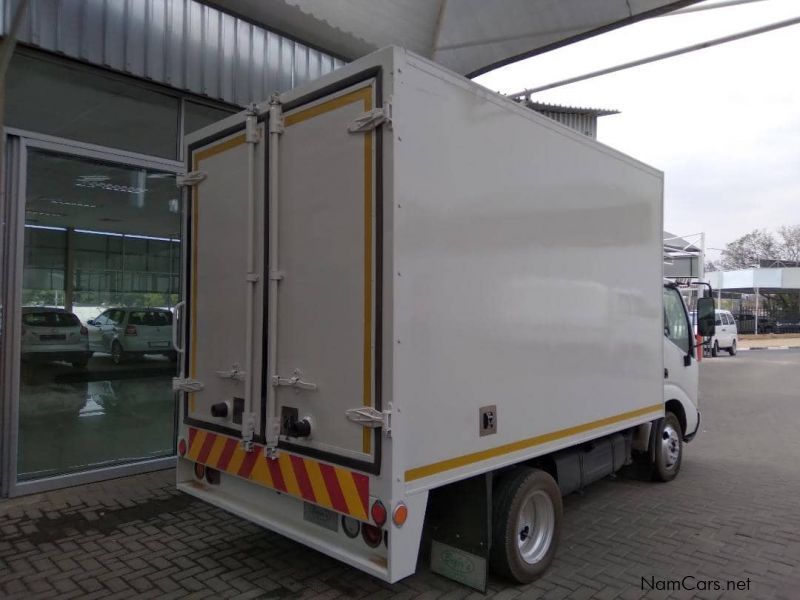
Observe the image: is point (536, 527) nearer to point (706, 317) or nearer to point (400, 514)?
point (400, 514)

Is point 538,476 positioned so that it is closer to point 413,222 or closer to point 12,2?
point 413,222

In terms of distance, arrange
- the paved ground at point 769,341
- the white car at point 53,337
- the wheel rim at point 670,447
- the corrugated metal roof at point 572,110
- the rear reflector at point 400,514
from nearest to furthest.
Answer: the rear reflector at point 400,514
the white car at point 53,337
the wheel rim at point 670,447
the corrugated metal roof at point 572,110
the paved ground at point 769,341

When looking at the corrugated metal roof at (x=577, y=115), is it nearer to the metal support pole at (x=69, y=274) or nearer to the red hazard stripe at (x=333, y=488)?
the metal support pole at (x=69, y=274)

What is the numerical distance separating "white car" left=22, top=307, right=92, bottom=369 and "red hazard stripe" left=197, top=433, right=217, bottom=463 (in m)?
2.68

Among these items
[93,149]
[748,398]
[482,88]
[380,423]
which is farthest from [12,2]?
[748,398]

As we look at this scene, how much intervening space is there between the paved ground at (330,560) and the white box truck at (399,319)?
1.57ft

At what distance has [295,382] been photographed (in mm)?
3350

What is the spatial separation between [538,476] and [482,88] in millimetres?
2441

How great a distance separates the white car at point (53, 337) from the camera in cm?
565

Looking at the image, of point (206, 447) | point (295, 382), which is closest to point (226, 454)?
point (206, 447)

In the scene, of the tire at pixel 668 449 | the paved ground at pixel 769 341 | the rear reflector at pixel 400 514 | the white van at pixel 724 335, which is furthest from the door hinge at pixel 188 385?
the paved ground at pixel 769 341

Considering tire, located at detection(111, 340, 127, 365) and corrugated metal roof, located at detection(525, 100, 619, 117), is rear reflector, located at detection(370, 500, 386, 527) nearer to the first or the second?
tire, located at detection(111, 340, 127, 365)

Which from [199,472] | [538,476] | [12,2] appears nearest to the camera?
[538,476]

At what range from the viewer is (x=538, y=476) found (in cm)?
381
